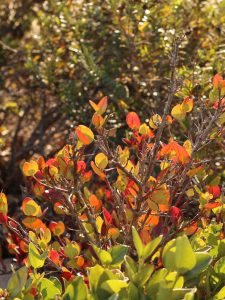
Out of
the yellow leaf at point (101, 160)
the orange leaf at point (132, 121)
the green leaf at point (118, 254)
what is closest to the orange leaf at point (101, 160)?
the yellow leaf at point (101, 160)

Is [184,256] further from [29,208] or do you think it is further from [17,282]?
[29,208]

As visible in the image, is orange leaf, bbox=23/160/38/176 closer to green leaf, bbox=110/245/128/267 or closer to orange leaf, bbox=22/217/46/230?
orange leaf, bbox=22/217/46/230

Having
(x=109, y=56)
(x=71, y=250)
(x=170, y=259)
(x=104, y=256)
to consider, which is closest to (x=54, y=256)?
(x=71, y=250)

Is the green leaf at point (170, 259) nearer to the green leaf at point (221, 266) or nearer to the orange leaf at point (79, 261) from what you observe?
the green leaf at point (221, 266)

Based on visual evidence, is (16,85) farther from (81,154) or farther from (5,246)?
(81,154)

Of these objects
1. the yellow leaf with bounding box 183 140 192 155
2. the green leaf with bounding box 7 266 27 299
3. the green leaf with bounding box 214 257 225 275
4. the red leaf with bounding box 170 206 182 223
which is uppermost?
the yellow leaf with bounding box 183 140 192 155

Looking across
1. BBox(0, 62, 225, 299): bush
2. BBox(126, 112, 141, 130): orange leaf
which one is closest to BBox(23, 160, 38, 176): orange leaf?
BBox(0, 62, 225, 299): bush

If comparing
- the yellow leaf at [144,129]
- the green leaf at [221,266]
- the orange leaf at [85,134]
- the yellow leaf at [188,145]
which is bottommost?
the green leaf at [221,266]
